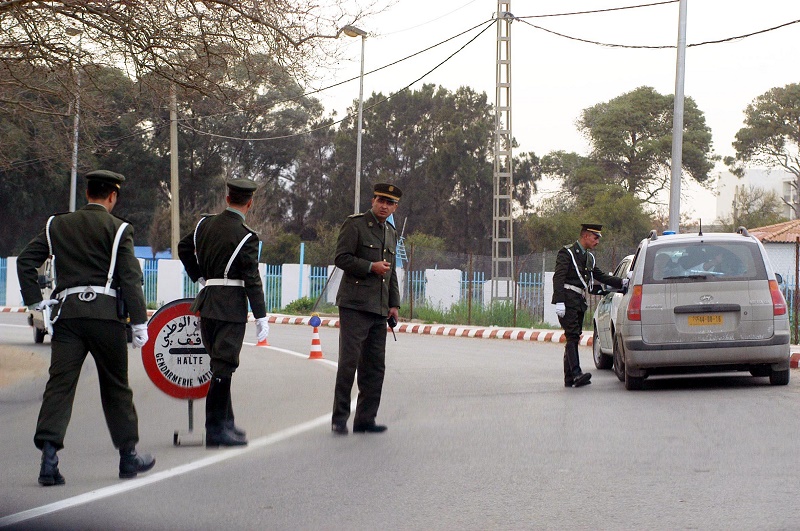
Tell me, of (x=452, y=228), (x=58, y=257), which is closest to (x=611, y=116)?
(x=452, y=228)

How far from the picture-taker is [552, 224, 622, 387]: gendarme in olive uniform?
13.0 m

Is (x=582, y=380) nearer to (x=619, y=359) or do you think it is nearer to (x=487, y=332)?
(x=619, y=359)

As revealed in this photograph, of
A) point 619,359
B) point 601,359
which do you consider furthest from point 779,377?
point 601,359

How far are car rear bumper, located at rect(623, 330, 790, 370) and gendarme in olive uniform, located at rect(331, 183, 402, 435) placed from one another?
3787 mm

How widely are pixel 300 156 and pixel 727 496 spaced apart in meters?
63.6

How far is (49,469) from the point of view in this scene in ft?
22.4

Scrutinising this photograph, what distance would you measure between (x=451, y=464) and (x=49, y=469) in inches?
99.3

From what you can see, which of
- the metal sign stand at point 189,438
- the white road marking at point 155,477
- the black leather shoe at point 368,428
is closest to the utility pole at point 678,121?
the white road marking at point 155,477

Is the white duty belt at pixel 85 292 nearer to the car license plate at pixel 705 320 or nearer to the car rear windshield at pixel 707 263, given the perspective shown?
the car rear windshield at pixel 707 263

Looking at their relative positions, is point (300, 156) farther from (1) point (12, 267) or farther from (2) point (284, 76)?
(2) point (284, 76)

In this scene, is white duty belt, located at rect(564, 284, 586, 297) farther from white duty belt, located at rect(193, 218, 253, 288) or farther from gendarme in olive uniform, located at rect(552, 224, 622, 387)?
white duty belt, located at rect(193, 218, 253, 288)

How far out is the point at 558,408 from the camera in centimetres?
1088

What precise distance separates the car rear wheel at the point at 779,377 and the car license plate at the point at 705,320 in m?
0.97

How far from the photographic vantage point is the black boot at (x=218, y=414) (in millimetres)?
8211
